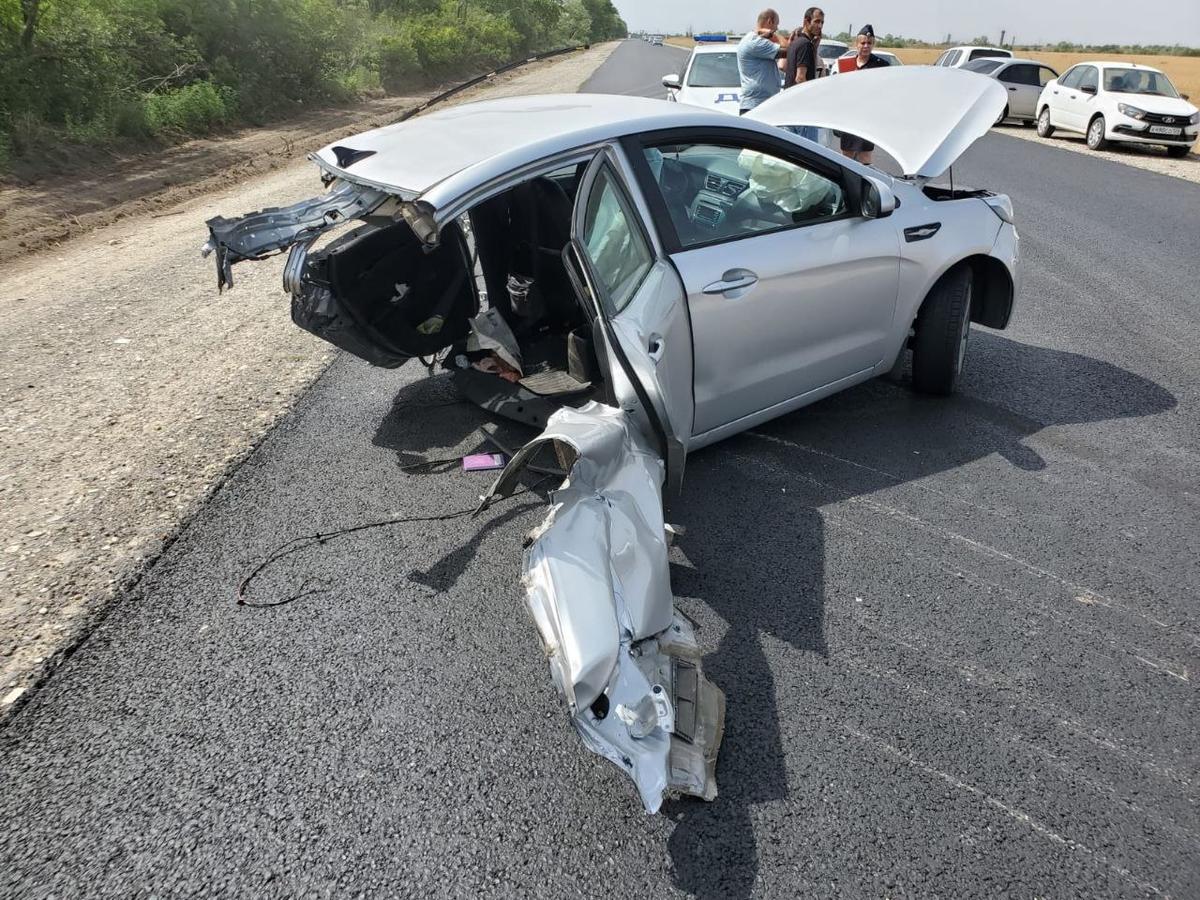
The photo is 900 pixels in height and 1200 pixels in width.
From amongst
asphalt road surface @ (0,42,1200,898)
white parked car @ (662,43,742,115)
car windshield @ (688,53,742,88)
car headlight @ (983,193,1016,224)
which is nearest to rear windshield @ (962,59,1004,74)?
white parked car @ (662,43,742,115)

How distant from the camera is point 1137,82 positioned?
1581 cm

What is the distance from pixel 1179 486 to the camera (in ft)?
12.7

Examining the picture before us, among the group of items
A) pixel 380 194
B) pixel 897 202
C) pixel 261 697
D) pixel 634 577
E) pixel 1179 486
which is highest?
pixel 380 194

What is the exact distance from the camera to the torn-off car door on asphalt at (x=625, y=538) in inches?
86.0

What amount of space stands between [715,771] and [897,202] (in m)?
3.03

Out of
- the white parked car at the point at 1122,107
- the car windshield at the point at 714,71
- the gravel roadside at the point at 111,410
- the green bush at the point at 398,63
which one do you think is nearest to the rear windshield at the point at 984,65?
the white parked car at the point at 1122,107

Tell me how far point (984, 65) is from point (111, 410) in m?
22.6

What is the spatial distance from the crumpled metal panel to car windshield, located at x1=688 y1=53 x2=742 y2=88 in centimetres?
1180

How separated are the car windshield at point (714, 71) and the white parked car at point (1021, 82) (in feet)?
33.0

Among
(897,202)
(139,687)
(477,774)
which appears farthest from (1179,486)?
(139,687)

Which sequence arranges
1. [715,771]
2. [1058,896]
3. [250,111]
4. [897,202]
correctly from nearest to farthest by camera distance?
[1058,896] → [715,771] → [897,202] → [250,111]

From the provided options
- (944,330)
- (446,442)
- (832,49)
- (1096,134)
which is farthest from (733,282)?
(832,49)

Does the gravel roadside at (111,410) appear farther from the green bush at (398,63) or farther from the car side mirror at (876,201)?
the green bush at (398,63)

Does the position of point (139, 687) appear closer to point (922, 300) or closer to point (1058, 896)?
point (1058, 896)
